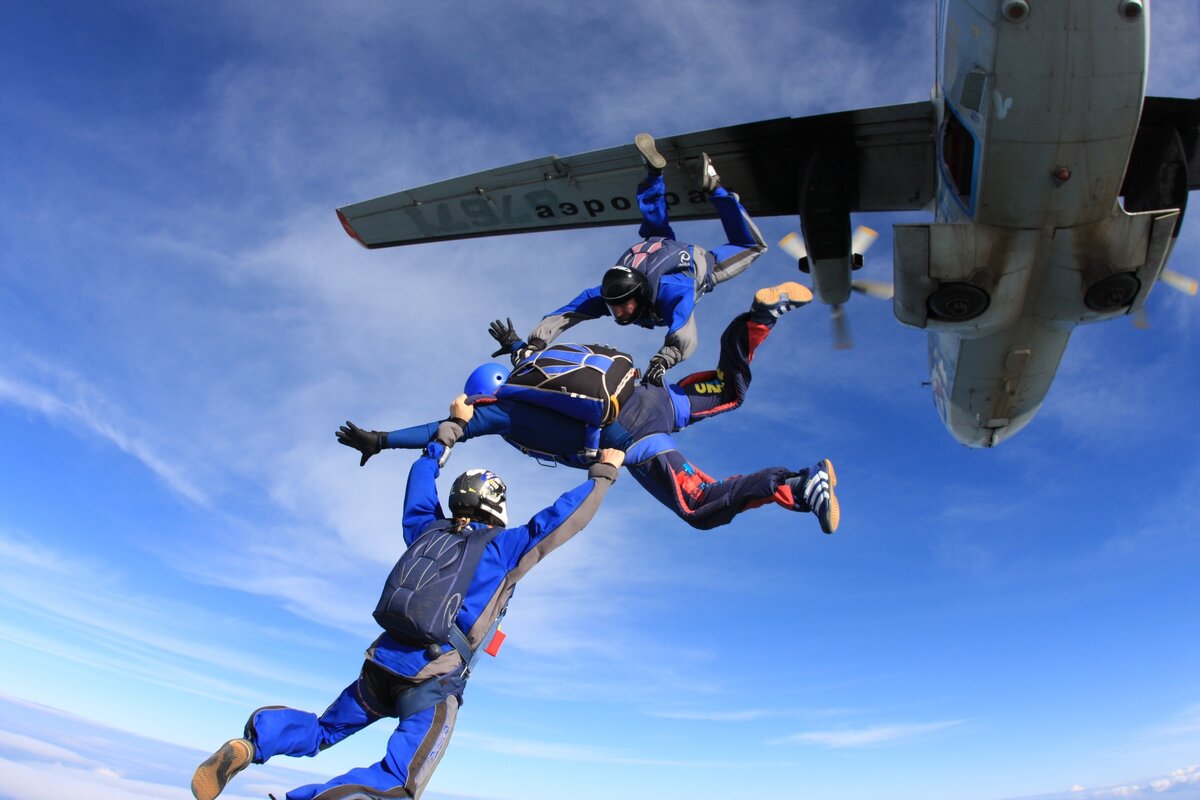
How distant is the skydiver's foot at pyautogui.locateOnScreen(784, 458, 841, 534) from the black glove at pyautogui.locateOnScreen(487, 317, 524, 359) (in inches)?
105

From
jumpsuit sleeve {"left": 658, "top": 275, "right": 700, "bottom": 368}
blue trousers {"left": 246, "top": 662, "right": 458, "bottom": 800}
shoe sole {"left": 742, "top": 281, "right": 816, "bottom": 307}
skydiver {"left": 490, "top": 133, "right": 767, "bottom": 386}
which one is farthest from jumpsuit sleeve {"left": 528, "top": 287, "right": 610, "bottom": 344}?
blue trousers {"left": 246, "top": 662, "right": 458, "bottom": 800}

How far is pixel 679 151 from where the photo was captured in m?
9.90

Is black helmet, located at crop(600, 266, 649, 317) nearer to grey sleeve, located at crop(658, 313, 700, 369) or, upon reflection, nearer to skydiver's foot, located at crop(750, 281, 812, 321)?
grey sleeve, located at crop(658, 313, 700, 369)

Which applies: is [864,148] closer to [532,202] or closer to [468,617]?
[532,202]

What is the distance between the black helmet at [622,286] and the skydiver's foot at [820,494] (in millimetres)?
1788

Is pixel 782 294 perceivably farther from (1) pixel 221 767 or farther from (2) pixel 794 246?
(1) pixel 221 767

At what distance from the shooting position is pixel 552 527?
4.33 meters

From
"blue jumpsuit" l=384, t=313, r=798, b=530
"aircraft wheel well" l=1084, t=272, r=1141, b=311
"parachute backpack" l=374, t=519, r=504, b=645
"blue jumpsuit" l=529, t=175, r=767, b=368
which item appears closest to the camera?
"parachute backpack" l=374, t=519, r=504, b=645

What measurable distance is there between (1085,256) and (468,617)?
7.13 m

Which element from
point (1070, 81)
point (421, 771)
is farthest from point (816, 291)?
point (421, 771)

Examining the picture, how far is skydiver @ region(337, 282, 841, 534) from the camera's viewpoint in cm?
491

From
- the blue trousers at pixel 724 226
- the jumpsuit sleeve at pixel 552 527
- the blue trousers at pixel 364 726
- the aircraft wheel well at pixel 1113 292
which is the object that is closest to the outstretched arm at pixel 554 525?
the jumpsuit sleeve at pixel 552 527

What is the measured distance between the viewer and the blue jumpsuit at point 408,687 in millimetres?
3764

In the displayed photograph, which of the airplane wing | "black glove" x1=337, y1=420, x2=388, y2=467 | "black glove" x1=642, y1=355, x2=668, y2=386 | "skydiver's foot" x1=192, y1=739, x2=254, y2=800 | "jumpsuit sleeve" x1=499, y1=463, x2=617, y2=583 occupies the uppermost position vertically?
the airplane wing
